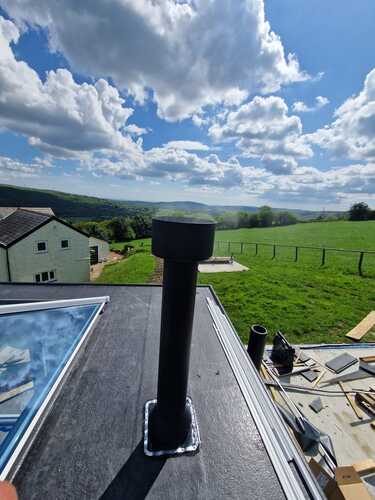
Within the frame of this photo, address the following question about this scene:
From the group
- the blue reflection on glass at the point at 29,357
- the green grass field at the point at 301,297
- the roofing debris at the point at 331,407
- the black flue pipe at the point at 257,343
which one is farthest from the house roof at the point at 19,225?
the roofing debris at the point at 331,407

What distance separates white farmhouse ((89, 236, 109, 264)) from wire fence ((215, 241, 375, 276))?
15767 mm

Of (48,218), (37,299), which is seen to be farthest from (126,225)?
(37,299)

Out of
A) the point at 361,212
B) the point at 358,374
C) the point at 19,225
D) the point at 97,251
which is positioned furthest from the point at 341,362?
the point at 361,212

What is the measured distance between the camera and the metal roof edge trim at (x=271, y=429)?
1.40 meters

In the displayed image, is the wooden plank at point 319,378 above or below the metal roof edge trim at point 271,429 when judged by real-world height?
below

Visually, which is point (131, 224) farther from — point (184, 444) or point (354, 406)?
point (184, 444)

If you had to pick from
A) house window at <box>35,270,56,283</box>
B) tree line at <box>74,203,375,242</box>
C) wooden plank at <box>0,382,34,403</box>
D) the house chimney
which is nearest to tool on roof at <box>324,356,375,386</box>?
the house chimney

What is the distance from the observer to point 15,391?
72.7 inches

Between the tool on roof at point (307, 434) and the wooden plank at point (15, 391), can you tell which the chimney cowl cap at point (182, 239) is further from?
the tool on roof at point (307, 434)

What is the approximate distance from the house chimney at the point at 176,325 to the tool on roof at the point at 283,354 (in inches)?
130

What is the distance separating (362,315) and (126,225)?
43215mm

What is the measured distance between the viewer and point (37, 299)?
13.3ft

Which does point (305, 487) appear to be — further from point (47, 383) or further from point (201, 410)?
point (47, 383)

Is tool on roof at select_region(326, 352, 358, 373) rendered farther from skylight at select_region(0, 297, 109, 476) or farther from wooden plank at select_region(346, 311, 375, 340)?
skylight at select_region(0, 297, 109, 476)
